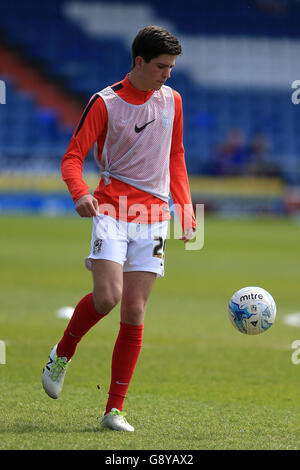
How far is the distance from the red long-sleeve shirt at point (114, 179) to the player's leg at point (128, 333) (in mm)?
332

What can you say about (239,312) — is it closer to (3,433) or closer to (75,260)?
(3,433)

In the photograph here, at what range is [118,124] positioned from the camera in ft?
12.9

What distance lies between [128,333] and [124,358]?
0.13 m

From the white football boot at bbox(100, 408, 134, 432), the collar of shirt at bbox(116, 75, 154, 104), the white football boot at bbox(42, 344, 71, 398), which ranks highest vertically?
the collar of shirt at bbox(116, 75, 154, 104)

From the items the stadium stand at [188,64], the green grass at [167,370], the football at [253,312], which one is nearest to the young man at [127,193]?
the green grass at [167,370]

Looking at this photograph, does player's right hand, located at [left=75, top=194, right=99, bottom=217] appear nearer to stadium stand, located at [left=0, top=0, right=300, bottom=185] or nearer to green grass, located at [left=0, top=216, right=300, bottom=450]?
green grass, located at [left=0, top=216, right=300, bottom=450]

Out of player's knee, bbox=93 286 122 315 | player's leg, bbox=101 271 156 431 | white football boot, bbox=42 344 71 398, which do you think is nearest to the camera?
player's knee, bbox=93 286 122 315

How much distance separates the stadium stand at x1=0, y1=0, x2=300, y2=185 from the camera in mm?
31000

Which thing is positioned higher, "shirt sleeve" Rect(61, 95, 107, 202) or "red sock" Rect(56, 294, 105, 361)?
"shirt sleeve" Rect(61, 95, 107, 202)

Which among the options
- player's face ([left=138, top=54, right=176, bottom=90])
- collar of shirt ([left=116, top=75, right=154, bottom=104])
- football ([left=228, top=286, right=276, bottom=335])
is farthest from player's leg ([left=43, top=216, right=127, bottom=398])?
football ([left=228, top=286, right=276, bottom=335])

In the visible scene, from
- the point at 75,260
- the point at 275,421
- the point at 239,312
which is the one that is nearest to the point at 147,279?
the point at 239,312

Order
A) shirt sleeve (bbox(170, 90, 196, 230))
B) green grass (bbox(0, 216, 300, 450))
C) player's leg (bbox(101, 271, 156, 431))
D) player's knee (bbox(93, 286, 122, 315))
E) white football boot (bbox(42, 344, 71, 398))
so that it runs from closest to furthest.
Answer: green grass (bbox(0, 216, 300, 450))
player's knee (bbox(93, 286, 122, 315))
player's leg (bbox(101, 271, 156, 431))
white football boot (bbox(42, 344, 71, 398))
shirt sleeve (bbox(170, 90, 196, 230))

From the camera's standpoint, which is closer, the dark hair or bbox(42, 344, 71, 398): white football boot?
the dark hair

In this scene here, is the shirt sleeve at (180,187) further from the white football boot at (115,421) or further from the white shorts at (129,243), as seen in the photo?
the white football boot at (115,421)
